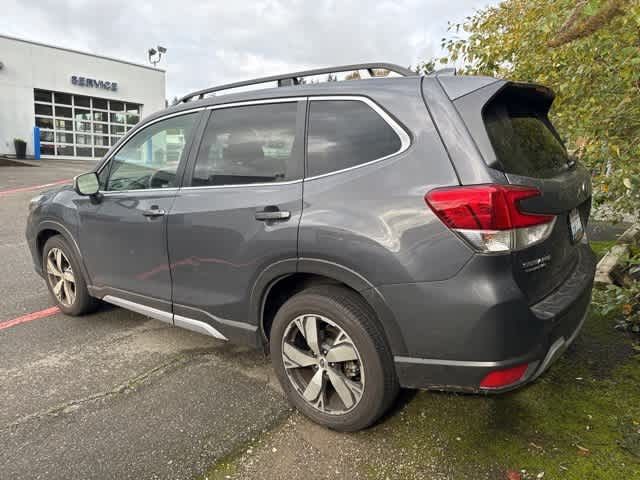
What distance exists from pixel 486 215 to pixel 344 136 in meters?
0.85

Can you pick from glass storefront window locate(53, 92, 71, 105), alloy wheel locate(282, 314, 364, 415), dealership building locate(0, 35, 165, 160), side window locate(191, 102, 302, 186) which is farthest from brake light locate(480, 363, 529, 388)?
glass storefront window locate(53, 92, 71, 105)

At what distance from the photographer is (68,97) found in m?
25.1

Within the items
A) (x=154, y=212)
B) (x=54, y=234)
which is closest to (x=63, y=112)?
(x=54, y=234)

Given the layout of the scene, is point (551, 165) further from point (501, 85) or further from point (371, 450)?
point (371, 450)

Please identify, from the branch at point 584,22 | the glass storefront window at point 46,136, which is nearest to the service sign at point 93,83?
the glass storefront window at point 46,136

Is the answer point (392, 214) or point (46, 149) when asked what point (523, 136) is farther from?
point (46, 149)

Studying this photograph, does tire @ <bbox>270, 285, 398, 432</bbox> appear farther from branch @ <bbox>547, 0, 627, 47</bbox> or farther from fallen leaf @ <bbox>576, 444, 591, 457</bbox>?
branch @ <bbox>547, 0, 627, 47</bbox>

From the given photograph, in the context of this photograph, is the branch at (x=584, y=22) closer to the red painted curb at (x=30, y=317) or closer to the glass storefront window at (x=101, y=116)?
the red painted curb at (x=30, y=317)

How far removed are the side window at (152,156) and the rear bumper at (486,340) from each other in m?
1.97

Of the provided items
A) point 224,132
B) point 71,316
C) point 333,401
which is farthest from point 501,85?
point 71,316

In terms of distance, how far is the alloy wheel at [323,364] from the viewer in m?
2.42

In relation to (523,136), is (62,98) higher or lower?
higher

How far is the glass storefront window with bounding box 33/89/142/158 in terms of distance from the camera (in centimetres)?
2445

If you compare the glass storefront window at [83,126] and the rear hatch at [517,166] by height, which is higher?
the glass storefront window at [83,126]
